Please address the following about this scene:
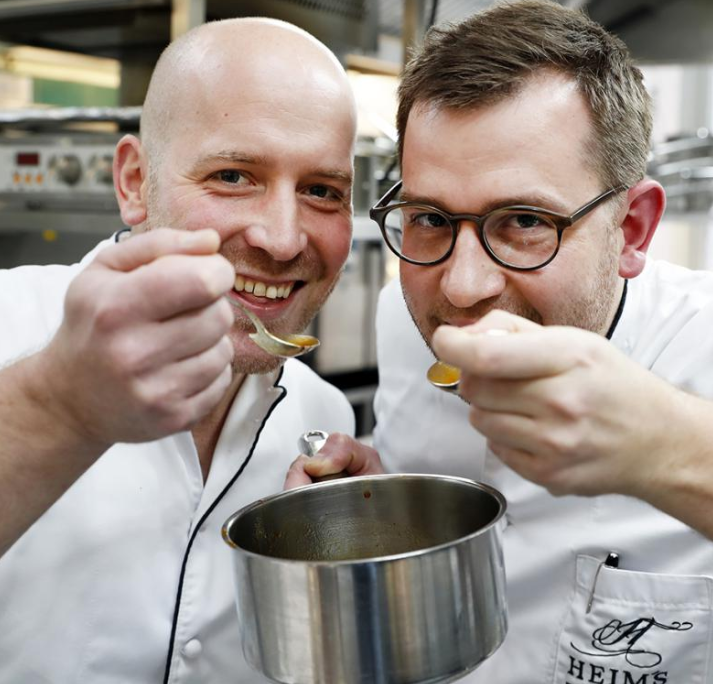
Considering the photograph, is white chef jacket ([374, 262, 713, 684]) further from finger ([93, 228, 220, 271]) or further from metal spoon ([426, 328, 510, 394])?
finger ([93, 228, 220, 271])

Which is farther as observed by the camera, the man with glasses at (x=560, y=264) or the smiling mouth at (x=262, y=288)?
the smiling mouth at (x=262, y=288)

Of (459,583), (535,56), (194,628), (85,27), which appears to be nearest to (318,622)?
(459,583)

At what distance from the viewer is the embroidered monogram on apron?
1165 millimetres

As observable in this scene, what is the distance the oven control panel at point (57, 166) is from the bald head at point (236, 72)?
1.17m

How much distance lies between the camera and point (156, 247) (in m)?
0.71

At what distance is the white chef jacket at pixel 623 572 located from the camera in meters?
1.17

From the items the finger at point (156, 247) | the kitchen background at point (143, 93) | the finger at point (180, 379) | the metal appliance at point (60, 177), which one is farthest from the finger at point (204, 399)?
the metal appliance at point (60, 177)

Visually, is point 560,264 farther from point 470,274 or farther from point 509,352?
point 509,352

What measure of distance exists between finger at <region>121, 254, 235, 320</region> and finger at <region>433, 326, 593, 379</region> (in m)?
0.19

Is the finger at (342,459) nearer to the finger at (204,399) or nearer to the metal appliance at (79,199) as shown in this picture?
the finger at (204,399)

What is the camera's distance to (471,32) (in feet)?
3.92

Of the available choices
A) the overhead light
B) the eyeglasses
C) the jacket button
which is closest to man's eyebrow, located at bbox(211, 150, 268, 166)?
the eyeglasses

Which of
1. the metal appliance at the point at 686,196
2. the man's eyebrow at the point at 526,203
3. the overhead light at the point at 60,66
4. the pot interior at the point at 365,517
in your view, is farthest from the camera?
the metal appliance at the point at 686,196

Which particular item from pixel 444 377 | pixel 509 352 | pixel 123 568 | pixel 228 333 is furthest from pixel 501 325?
pixel 123 568
